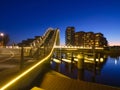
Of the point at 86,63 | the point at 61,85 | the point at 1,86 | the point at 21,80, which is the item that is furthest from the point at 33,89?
the point at 86,63

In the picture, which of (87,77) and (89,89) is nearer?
(89,89)

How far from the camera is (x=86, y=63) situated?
1581 inches

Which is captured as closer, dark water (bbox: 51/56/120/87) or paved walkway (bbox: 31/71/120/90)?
paved walkway (bbox: 31/71/120/90)

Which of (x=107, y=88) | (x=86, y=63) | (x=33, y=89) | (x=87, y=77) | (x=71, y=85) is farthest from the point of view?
(x=86, y=63)

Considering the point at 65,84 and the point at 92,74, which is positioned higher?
the point at 65,84

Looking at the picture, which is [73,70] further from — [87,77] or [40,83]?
[40,83]

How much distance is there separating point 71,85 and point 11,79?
892 cm

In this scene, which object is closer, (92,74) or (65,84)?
(65,84)

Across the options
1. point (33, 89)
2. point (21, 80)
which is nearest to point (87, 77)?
point (33, 89)

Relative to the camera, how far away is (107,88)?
51.0 feet

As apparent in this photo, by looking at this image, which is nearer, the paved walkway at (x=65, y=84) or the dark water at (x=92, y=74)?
the paved walkway at (x=65, y=84)

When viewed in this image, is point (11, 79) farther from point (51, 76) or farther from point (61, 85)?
point (51, 76)

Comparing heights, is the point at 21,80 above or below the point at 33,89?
above

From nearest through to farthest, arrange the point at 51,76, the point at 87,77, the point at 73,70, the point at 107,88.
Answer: the point at 107,88 < the point at 51,76 < the point at 87,77 < the point at 73,70
